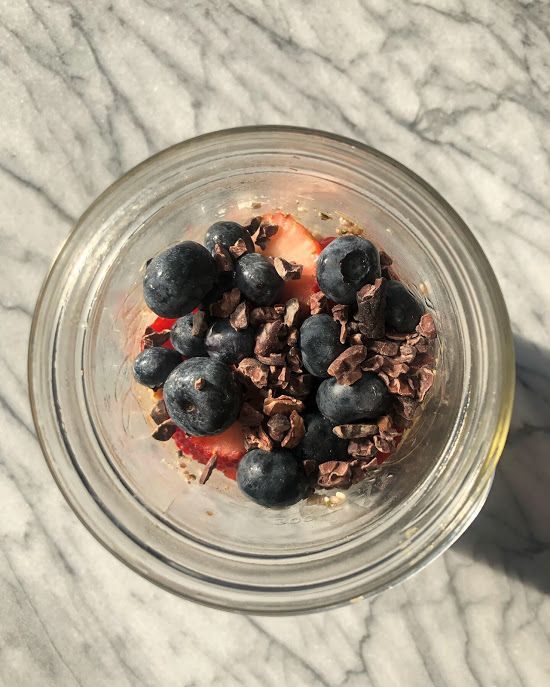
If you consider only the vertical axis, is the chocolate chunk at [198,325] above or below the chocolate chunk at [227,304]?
below

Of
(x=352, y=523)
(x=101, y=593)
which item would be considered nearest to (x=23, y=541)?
(x=101, y=593)

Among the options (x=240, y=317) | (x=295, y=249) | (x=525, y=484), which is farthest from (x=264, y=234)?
(x=525, y=484)

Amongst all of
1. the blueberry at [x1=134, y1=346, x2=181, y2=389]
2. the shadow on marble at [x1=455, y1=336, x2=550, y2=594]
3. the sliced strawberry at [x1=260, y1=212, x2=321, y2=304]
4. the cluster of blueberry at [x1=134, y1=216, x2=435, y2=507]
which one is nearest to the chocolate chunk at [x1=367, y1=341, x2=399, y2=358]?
the cluster of blueberry at [x1=134, y1=216, x2=435, y2=507]

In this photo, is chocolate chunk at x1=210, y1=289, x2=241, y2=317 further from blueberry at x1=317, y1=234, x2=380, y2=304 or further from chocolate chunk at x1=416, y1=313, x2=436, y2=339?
chocolate chunk at x1=416, y1=313, x2=436, y2=339

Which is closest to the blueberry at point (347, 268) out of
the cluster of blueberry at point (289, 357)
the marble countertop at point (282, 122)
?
the cluster of blueberry at point (289, 357)

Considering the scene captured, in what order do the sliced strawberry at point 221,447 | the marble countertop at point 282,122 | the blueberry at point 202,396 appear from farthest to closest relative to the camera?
the marble countertop at point 282,122, the sliced strawberry at point 221,447, the blueberry at point 202,396

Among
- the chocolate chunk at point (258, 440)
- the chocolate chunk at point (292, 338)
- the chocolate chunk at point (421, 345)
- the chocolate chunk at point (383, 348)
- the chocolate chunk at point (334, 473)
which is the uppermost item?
the chocolate chunk at point (421, 345)

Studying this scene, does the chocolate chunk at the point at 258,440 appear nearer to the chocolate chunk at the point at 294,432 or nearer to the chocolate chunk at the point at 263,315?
the chocolate chunk at the point at 294,432

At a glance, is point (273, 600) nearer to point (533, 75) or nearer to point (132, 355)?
point (132, 355)
